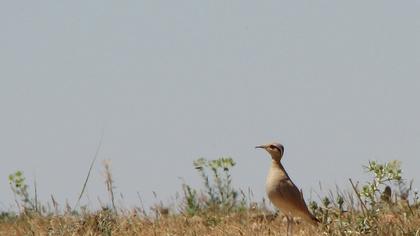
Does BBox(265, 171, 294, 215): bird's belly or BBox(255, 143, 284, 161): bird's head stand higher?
BBox(255, 143, 284, 161): bird's head

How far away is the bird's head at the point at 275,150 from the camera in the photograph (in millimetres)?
9152

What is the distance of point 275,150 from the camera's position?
9148 mm

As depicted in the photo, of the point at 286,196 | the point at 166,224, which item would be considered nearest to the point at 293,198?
the point at 286,196

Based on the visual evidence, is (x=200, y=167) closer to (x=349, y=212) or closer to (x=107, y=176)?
(x=107, y=176)

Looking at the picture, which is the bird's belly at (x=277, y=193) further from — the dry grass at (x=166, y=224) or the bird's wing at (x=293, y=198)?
the dry grass at (x=166, y=224)

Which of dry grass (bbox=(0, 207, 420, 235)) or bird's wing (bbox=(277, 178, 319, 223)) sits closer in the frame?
dry grass (bbox=(0, 207, 420, 235))

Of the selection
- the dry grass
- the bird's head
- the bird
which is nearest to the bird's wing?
the bird

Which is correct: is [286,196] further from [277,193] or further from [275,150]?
[275,150]

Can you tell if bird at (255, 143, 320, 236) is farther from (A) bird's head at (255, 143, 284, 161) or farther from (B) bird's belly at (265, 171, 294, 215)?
(A) bird's head at (255, 143, 284, 161)

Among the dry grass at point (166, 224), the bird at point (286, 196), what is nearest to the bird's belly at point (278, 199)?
the bird at point (286, 196)

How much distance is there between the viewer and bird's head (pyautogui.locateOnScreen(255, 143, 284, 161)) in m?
9.15

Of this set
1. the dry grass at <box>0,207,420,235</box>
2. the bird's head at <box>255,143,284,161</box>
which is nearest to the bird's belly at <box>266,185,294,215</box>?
the dry grass at <box>0,207,420,235</box>

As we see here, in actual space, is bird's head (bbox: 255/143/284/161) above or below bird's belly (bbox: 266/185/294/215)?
above

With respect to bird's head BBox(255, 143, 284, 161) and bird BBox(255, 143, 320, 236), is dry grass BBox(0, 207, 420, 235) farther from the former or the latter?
bird's head BBox(255, 143, 284, 161)
